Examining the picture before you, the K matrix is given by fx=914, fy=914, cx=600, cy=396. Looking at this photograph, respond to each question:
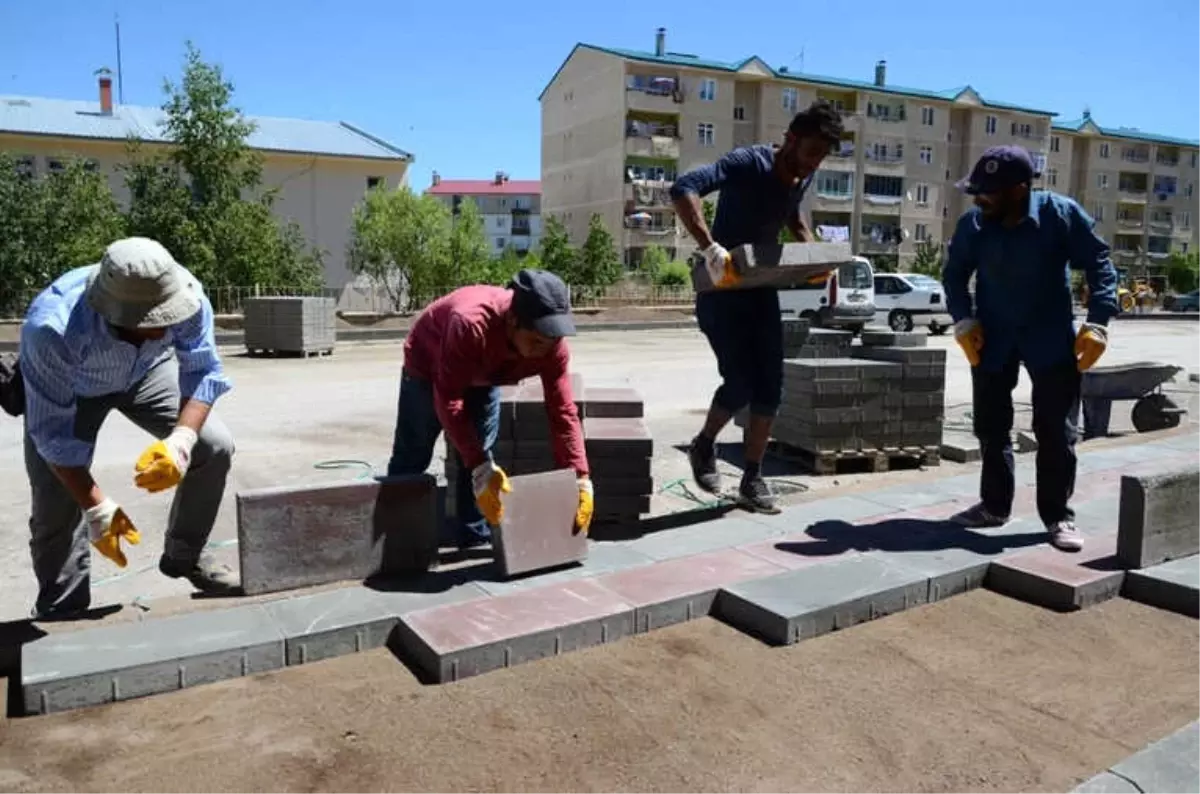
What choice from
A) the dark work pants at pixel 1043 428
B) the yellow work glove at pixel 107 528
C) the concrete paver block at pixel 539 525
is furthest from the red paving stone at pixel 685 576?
the yellow work glove at pixel 107 528

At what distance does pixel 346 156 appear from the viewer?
114 feet

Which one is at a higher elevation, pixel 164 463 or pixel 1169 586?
pixel 164 463

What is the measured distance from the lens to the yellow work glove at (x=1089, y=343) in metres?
4.08

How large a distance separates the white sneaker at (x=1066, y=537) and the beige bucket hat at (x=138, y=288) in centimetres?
376

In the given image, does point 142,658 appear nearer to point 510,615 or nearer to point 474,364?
point 510,615

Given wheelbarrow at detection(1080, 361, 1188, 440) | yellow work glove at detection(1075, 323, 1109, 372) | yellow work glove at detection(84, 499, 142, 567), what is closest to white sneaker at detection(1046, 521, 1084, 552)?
yellow work glove at detection(1075, 323, 1109, 372)

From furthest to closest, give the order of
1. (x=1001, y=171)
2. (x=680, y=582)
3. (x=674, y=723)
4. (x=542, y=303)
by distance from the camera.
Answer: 1. (x=1001, y=171)
2. (x=680, y=582)
3. (x=542, y=303)
4. (x=674, y=723)

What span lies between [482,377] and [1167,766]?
8.39 ft

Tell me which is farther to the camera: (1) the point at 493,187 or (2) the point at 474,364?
(1) the point at 493,187

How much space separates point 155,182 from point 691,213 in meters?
22.7

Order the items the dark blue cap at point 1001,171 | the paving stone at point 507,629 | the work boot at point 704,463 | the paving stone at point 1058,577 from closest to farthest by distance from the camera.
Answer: the paving stone at point 507,629, the paving stone at point 1058,577, the dark blue cap at point 1001,171, the work boot at point 704,463

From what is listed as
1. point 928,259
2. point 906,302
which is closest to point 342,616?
point 906,302

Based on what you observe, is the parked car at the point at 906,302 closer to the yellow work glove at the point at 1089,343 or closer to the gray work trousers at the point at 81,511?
the yellow work glove at the point at 1089,343

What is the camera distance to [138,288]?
9.57 feet
